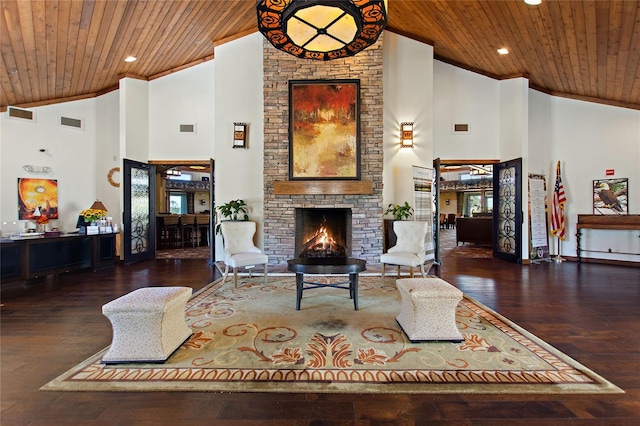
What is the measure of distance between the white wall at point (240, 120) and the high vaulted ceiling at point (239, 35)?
0.41 metres

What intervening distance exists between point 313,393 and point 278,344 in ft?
2.47

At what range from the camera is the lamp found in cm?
305

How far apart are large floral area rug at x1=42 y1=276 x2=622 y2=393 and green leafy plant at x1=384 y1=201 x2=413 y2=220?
10.2 ft

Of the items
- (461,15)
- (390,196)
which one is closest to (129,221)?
(390,196)

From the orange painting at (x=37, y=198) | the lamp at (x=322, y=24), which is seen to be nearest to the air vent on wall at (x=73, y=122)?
the orange painting at (x=37, y=198)

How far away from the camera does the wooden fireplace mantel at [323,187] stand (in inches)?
238

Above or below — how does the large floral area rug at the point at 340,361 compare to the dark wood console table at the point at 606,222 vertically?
below

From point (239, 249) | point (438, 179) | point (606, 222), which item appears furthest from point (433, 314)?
point (606, 222)

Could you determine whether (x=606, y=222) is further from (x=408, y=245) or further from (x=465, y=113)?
(x=408, y=245)

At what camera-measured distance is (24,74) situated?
18.6 ft

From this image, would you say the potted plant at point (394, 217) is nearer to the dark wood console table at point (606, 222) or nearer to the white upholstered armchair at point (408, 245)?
the white upholstered armchair at point (408, 245)

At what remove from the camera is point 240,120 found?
6555mm

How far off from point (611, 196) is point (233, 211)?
8.40m

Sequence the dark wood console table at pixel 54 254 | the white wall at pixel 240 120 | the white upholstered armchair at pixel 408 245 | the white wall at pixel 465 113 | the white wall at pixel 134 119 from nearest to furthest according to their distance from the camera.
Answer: the dark wood console table at pixel 54 254 → the white upholstered armchair at pixel 408 245 → the white wall at pixel 240 120 → the white wall at pixel 134 119 → the white wall at pixel 465 113
